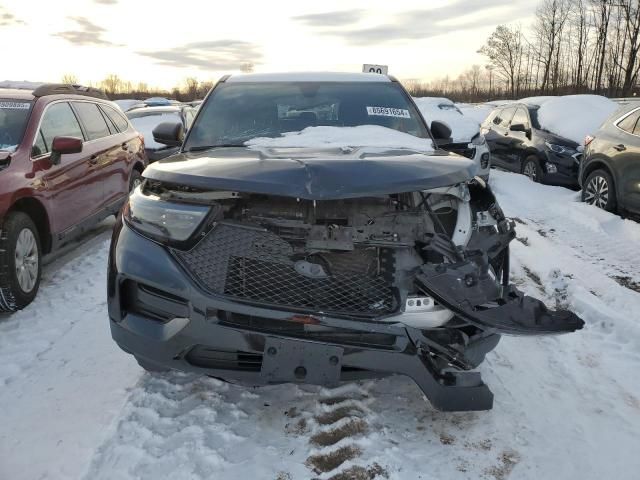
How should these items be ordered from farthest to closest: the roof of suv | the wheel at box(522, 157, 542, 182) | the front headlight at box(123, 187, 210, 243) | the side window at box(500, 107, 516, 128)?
1. the side window at box(500, 107, 516, 128)
2. the wheel at box(522, 157, 542, 182)
3. the roof of suv
4. the front headlight at box(123, 187, 210, 243)

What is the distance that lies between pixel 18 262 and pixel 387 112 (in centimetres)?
310

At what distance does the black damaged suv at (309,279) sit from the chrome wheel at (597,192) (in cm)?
581

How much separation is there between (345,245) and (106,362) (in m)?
1.90

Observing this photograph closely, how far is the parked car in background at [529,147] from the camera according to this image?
1009 cm

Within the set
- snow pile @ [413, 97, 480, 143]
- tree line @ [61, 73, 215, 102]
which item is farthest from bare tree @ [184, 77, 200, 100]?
snow pile @ [413, 97, 480, 143]

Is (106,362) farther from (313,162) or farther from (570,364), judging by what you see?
(570,364)

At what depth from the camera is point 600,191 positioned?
782cm

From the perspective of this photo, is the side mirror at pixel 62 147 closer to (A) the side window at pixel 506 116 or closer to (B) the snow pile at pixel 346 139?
(B) the snow pile at pixel 346 139

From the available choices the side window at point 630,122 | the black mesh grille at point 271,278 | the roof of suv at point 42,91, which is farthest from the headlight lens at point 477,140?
the black mesh grille at point 271,278

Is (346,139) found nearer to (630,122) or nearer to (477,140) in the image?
(630,122)

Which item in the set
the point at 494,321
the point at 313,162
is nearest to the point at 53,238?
the point at 313,162

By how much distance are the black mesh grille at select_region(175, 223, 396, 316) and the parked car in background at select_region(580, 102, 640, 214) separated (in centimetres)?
586

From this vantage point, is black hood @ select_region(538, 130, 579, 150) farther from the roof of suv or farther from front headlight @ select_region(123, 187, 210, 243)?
front headlight @ select_region(123, 187, 210, 243)

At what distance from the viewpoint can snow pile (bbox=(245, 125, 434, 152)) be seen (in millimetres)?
3271
